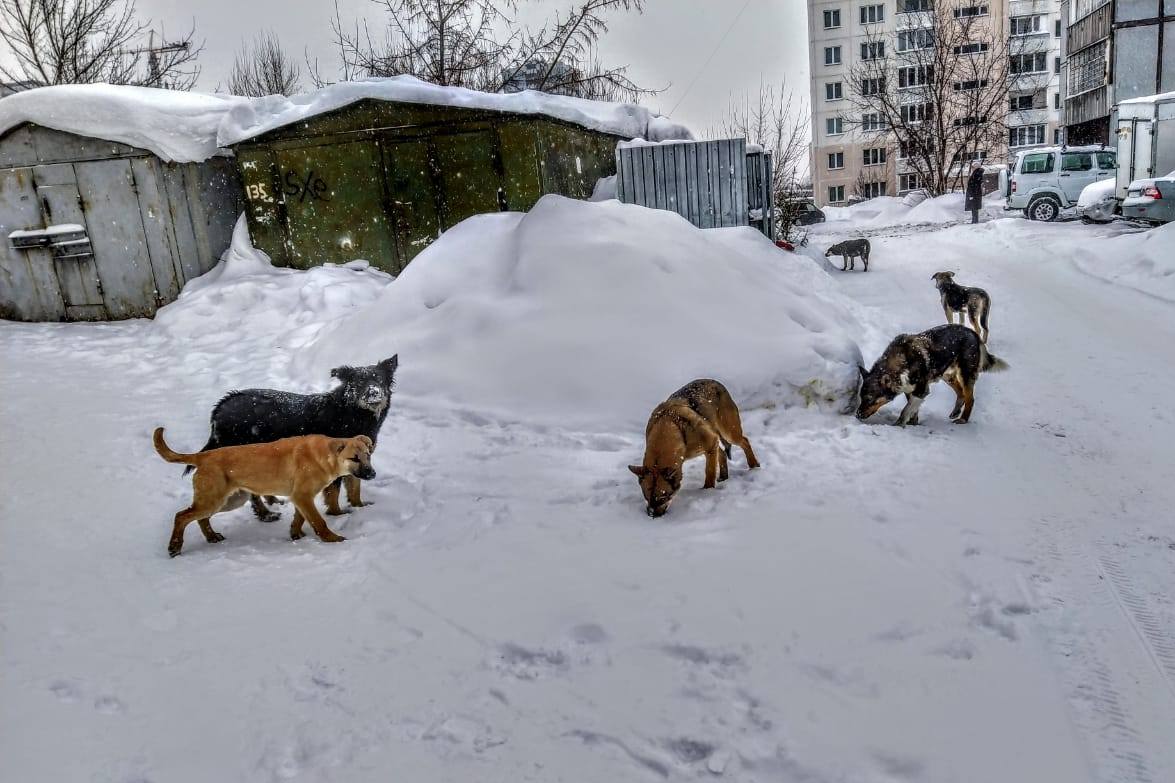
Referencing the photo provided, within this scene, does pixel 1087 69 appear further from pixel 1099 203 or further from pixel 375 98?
pixel 375 98

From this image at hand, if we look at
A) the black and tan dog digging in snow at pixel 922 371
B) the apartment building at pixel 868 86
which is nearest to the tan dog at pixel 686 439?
the black and tan dog digging in snow at pixel 922 371

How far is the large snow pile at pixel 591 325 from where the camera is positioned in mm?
5992

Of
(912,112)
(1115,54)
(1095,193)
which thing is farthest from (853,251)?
(912,112)

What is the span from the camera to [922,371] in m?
→ 5.60

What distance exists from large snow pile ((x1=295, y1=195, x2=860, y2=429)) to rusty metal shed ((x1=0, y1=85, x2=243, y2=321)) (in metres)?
4.17

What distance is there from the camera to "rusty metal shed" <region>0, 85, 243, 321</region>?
399 inches

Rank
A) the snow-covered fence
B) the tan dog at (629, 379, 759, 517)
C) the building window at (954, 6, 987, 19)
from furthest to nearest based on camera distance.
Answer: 1. the building window at (954, 6, 987, 19)
2. the snow-covered fence
3. the tan dog at (629, 379, 759, 517)

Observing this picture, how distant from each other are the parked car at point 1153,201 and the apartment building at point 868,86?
1197 inches

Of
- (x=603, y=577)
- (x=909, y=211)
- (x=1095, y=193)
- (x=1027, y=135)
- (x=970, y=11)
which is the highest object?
(x=970, y=11)

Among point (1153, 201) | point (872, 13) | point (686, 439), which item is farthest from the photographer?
point (872, 13)

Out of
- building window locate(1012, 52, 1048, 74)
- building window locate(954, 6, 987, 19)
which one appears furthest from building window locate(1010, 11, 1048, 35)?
building window locate(954, 6, 987, 19)

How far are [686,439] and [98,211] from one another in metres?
10.2

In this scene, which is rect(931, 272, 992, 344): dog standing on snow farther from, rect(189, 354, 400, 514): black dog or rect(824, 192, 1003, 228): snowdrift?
rect(824, 192, 1003, 228): snowdrift

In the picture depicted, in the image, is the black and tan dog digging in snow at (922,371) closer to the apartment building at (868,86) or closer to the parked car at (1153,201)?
the parked car at (1153,201)
